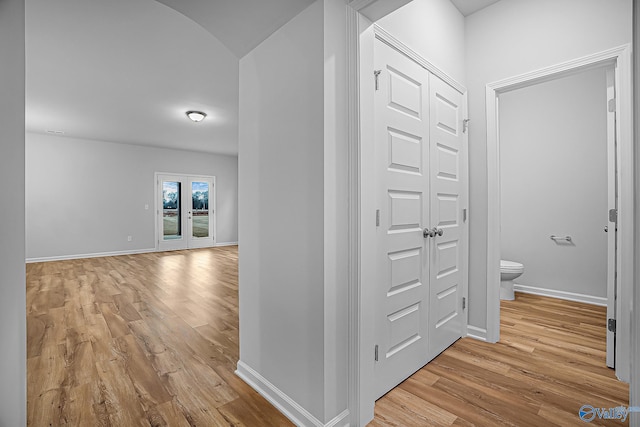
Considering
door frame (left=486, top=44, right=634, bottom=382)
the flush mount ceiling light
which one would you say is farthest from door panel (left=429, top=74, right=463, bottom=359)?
the flush mount ceiling light

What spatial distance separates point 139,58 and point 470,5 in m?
3.36

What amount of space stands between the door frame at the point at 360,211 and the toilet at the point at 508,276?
106 inches

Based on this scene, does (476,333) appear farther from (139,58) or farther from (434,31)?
(139,58)

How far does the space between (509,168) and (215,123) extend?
5077 mm

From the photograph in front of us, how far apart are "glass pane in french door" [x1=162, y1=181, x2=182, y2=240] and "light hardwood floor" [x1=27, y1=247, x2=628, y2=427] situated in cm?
446

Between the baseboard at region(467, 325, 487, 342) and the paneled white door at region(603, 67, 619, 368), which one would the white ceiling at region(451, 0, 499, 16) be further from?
the baseboard at region(467, 325, 487, 342)

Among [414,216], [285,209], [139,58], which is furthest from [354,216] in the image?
[139,58]

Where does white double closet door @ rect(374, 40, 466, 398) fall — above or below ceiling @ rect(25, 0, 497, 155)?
below

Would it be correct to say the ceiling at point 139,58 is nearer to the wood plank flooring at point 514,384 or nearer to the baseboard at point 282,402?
the baseboard at point 282,402

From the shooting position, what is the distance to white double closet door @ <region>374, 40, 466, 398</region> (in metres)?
1.77

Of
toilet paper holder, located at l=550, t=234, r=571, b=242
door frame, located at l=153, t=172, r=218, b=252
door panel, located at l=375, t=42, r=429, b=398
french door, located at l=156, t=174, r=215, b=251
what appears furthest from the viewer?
french door, located at l=156, t=174, r=215, b=251

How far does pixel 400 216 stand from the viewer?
6.15 feet

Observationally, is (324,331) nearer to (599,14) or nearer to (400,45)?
(400,45)

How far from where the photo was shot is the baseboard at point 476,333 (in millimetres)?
2553
